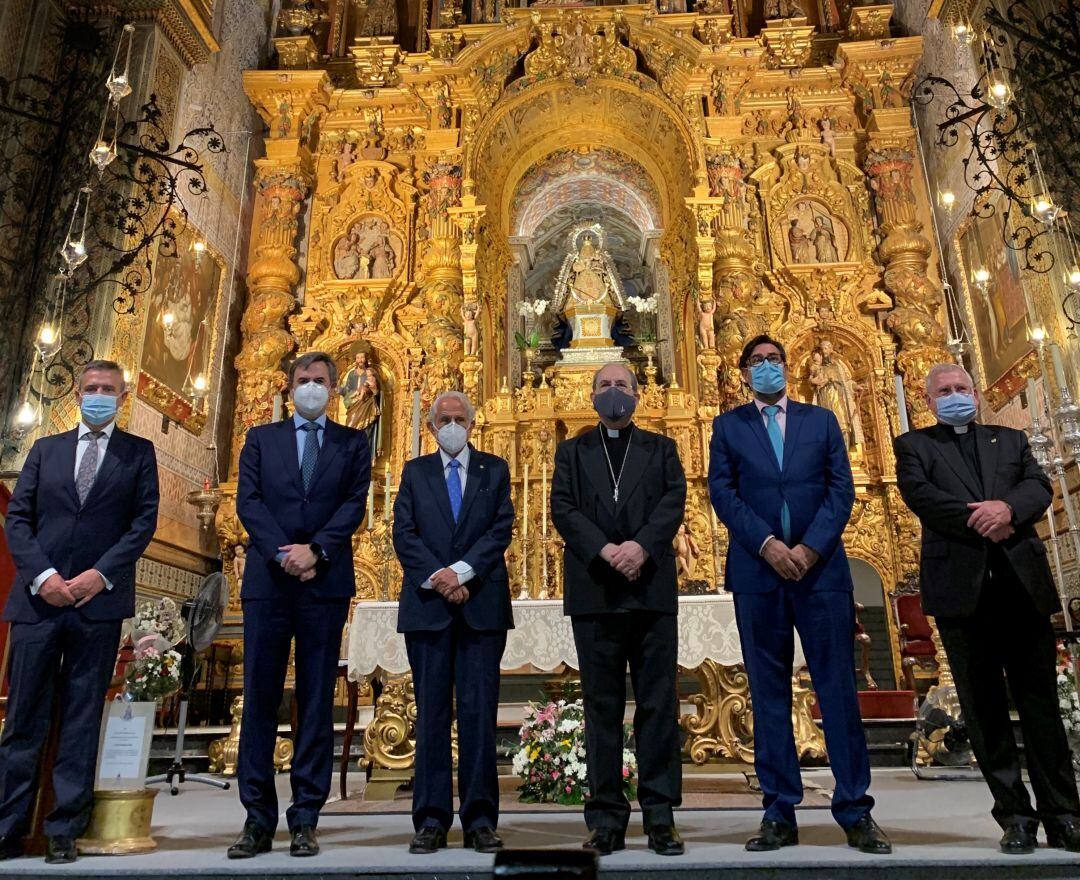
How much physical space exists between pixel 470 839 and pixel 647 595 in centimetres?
118

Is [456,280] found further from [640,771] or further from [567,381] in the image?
[640,771]

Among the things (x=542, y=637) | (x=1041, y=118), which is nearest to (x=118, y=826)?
(x=542, y=637)

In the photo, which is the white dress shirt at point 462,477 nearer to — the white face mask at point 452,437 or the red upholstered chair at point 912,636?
the white face mask at point 452,437

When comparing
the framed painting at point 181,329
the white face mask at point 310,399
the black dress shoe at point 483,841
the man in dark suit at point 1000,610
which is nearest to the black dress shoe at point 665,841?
the black dress shoe at point 483,841

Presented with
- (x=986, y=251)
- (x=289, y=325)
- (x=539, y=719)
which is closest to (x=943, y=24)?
(x=986, y=251)

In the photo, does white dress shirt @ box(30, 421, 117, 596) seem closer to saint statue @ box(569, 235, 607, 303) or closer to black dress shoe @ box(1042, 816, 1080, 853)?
black dress shoe @ box(1042, 816, 1080, 853)

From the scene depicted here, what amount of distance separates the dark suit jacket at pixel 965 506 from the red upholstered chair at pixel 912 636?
5346mm

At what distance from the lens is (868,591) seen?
10.8m

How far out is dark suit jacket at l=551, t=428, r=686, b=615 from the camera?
338 centimetres

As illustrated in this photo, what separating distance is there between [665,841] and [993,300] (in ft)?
31.4

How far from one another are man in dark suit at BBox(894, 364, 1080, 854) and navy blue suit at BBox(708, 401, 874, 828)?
0.36 m

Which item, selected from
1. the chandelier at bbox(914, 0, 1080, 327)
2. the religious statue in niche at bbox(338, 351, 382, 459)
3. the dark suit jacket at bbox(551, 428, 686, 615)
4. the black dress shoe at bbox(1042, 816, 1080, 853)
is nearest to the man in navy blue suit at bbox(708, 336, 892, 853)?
the dark suit jacket at bbox(551, 428, 686, 615)

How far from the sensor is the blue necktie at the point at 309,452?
12.0ft

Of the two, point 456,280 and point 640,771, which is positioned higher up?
point 456,280
